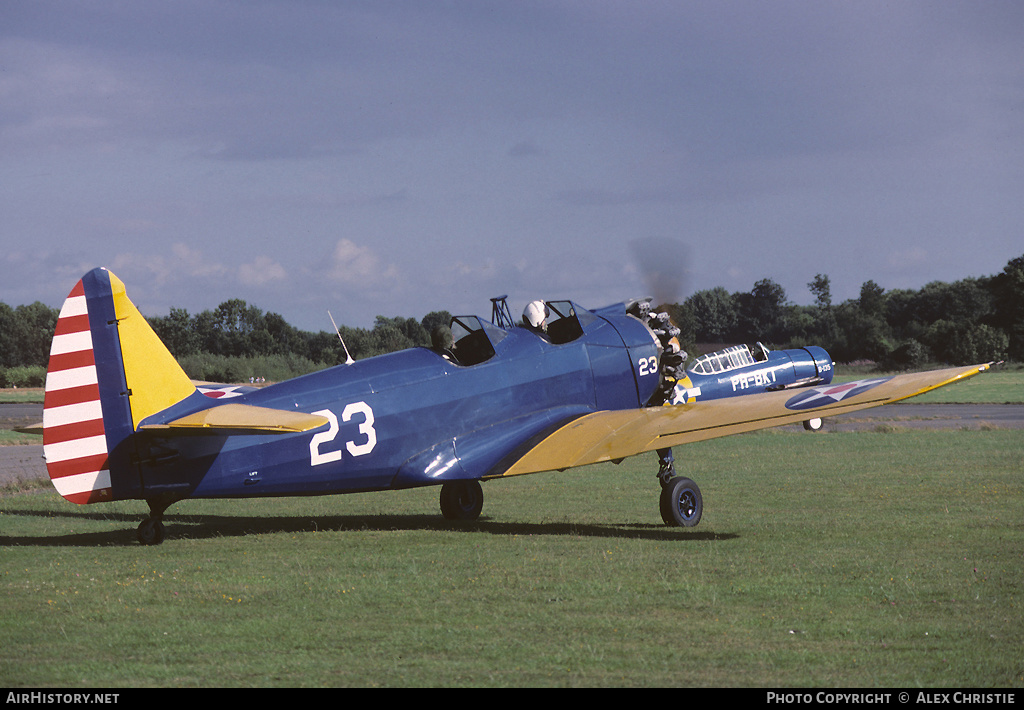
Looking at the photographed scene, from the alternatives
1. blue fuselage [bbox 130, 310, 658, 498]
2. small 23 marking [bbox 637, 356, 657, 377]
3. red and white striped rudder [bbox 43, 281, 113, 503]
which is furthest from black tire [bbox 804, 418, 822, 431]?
red and white striped rudder [bbox 43, 281, 113, 503]

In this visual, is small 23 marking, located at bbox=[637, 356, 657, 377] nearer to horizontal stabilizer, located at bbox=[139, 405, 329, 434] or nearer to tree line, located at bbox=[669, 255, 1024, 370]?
horizontal stabilizer, located at bbox=[139, 405, 329, 434]

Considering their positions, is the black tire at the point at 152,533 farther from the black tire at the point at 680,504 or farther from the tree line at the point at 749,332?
the tree line at the point at 749,332

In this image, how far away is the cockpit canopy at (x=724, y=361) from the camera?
2414cm

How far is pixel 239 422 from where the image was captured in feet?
35.1

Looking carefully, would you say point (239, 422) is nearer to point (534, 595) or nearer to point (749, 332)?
point (534, 595)

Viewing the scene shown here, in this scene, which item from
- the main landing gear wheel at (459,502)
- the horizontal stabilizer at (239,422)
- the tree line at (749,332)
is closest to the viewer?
the horizontal stabilizer at (239,422)

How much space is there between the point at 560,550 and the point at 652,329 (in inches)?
203

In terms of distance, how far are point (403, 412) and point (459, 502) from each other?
2356mm

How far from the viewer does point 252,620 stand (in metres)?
7.96

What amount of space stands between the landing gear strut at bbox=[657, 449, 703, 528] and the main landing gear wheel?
2.93 meters

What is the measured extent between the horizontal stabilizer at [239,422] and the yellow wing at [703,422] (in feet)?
8.76

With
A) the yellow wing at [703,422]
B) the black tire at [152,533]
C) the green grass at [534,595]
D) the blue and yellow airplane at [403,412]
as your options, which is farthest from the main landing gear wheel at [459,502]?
the black tire at [152,533]
